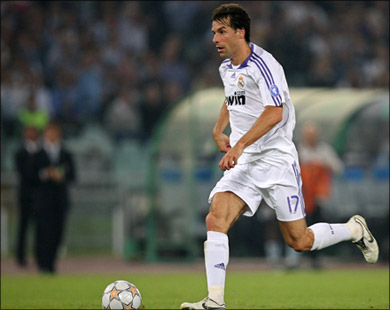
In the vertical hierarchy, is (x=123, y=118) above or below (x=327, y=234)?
above

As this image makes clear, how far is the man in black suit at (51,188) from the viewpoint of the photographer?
13102 mm

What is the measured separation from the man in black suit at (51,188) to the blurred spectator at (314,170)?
3584mm

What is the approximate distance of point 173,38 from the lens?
19.9m

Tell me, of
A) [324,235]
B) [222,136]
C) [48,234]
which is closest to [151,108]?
[48,234]

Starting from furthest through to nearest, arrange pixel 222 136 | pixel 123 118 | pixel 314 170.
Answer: pixel 123 118 → pixel 314 170 → pixel 222 136

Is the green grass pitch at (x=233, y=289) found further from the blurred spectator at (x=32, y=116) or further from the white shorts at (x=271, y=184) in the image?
the blurred spectator at (x=32, y=116)

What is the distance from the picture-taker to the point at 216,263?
613cm

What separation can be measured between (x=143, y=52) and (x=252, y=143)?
13651 millimetres

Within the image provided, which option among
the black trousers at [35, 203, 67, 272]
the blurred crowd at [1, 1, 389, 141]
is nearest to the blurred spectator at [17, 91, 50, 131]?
the blurred crowd at [1, 1, 389, 141]

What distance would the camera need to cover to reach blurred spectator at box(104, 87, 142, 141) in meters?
17.7

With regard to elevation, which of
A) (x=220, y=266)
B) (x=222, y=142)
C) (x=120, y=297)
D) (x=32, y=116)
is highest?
(x=32, y=116)

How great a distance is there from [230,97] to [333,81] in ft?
44.3

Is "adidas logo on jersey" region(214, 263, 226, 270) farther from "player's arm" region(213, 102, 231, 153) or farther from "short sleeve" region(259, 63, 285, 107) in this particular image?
"short sleeve" region(259, 63, 285, 107)

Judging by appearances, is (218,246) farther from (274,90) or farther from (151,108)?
(151,108)
